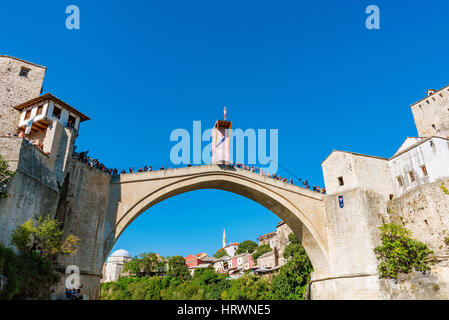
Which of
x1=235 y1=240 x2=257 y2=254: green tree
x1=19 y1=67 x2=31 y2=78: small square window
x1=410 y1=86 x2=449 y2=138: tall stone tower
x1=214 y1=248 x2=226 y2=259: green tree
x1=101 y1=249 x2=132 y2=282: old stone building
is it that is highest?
x1=410 y1=86 x2=449 y2=138: tall stone tower

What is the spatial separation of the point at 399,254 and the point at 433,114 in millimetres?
20939

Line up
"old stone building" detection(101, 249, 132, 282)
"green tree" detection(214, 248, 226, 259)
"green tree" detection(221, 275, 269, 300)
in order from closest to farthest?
"green tree" detection(221, 275, 269, 300), "old stone building" detection(101, 249, 132, 282), "green tree" detection(214, 248, 226, 259)

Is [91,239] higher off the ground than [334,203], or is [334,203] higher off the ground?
[334,203]

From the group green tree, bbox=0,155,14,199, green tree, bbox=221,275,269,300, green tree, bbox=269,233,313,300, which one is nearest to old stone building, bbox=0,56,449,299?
green tree, bbox=0,155,14,199

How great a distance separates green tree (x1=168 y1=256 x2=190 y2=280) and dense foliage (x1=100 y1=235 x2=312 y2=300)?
153 millimetres

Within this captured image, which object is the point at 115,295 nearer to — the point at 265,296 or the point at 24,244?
the point at 265,296

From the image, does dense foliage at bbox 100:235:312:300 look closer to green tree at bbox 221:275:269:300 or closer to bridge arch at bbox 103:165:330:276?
green tree at bbox 221:275:269:300

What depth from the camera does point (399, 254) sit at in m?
20.1

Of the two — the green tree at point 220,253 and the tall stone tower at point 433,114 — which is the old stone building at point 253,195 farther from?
the green tree at point 220,253

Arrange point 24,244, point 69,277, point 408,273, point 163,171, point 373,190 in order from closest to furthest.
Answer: point 24,244 < point 69,277 < point 408,273 < point 163,171 < point 373,190

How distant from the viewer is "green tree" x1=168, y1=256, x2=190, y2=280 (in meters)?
54.7
